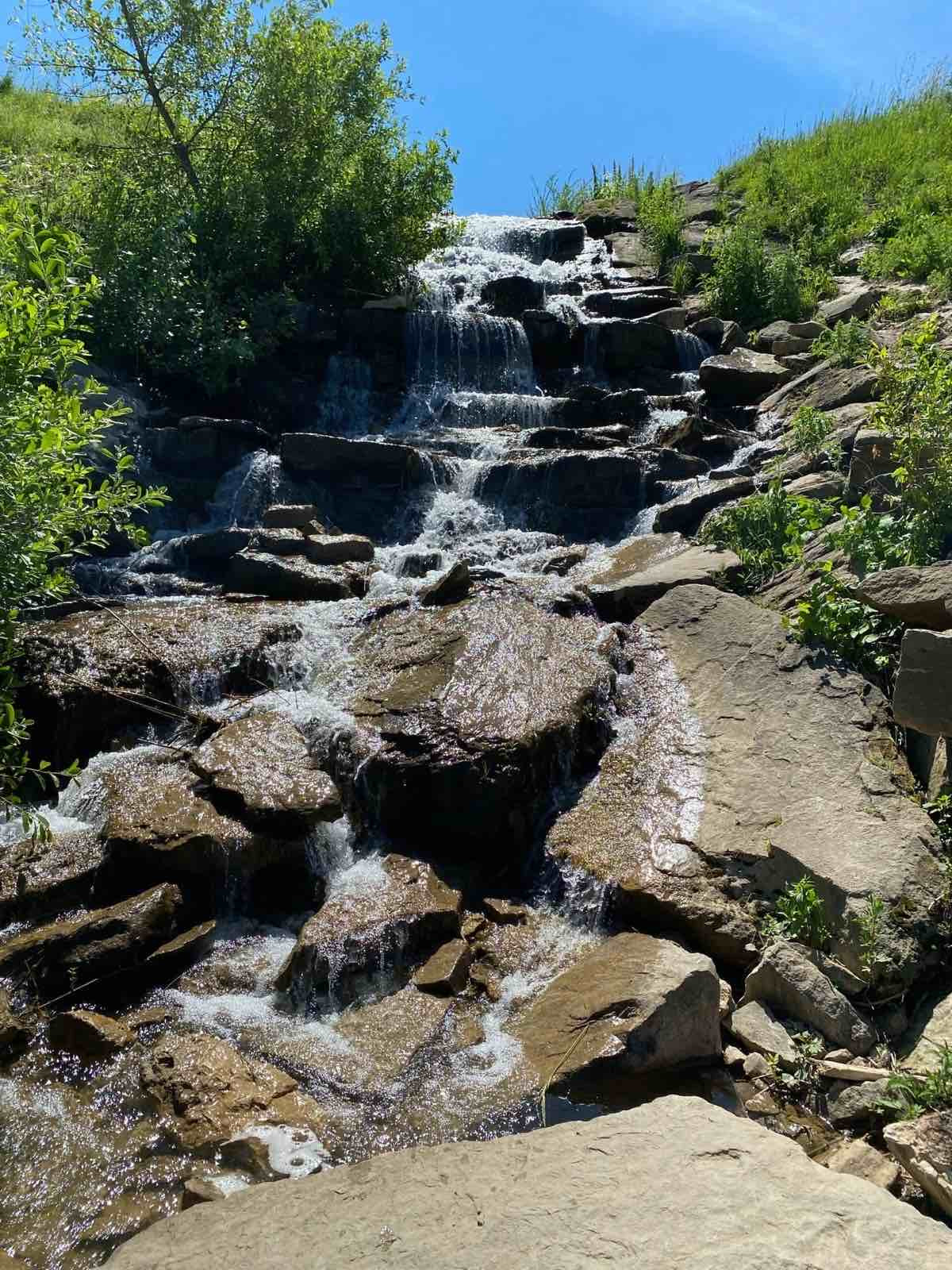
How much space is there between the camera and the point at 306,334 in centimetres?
1590

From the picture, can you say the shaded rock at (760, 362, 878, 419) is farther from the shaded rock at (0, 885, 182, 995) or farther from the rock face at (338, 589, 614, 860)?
the shaded rock at (0, 885, 182, 995)

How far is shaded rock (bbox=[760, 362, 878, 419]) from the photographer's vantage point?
37.9 feet

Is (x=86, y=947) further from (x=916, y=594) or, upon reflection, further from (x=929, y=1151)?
(x=916, y=594)

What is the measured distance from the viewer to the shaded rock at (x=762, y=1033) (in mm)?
4844

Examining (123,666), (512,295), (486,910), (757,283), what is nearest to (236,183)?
(512,295)

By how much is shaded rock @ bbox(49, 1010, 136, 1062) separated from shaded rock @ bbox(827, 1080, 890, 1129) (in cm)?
353

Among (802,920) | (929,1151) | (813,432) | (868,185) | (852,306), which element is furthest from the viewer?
(868,185)

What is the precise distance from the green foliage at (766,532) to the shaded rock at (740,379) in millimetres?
4893

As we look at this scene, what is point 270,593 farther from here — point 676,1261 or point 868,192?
point 868,192

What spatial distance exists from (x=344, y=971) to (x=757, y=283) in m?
14.5

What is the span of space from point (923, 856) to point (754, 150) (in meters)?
22.8

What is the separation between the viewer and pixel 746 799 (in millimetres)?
6430

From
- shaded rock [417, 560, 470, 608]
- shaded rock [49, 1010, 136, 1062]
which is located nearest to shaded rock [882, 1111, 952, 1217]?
shaded rock [49, 1010, 136, 1062]

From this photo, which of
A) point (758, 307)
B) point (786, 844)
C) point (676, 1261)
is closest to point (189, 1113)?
point (676, 1261)
